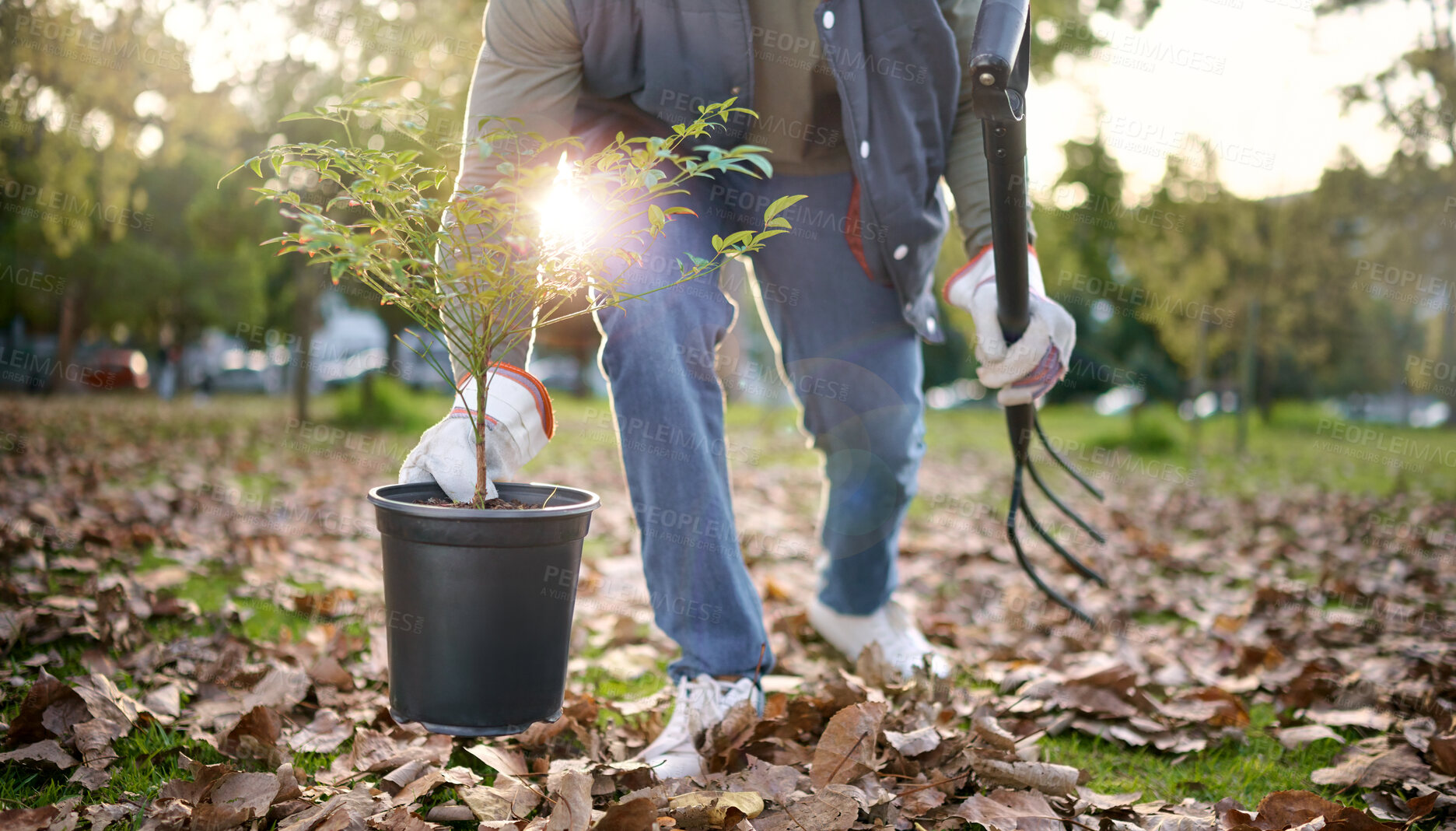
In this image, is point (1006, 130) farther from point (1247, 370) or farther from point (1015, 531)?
point (1247, 370)

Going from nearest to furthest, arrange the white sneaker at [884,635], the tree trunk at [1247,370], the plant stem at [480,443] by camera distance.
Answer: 1. the plant stem at [480,443]
2. the white sneaker at [884,635]
3. the tree trunk at [1247,370]

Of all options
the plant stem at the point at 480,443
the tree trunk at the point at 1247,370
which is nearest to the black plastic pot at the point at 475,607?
the plant stem at the point at 480,443

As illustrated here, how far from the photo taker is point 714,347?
1933 mm

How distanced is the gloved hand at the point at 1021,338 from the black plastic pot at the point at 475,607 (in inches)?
36.3

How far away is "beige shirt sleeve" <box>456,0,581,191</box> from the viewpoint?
70.5 inches

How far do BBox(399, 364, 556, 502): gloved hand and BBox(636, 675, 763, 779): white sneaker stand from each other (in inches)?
21.2

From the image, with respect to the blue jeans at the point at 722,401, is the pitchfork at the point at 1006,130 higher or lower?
higher

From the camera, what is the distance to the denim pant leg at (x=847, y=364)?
7.16 feet

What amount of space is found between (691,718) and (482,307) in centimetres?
84

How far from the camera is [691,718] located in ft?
5.59

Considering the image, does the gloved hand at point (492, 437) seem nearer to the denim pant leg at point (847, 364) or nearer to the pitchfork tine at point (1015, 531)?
the denim pant leg at point (847, 364)

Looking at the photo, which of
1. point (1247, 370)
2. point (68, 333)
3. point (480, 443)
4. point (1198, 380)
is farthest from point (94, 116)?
point (68, 333)

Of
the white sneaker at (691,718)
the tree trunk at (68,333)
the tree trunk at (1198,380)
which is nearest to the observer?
the white sneaker at (691,718)

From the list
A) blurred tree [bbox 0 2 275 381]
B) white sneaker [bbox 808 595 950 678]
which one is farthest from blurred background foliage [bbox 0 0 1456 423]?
white sneaker [bbox 808 595 950 678]
